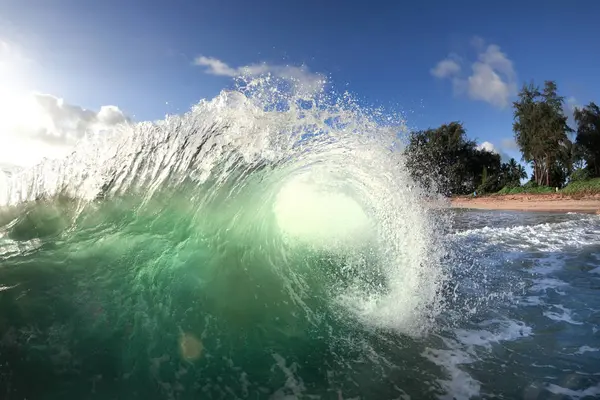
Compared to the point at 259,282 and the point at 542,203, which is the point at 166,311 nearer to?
the point at 259,282

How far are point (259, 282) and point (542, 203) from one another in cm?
3416

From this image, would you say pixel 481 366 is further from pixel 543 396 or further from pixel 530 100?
pixel 530 100

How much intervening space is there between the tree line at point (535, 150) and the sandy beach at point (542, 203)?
6296mm

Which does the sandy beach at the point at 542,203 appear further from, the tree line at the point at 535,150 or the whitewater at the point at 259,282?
the whitewater at the point at 259,282

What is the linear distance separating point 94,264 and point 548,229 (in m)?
16.2

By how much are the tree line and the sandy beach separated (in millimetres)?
6296

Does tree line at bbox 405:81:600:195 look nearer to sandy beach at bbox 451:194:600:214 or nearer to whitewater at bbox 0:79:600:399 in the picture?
sandy beach at bbox 451:194:600:214

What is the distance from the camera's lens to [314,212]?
836 centimetres

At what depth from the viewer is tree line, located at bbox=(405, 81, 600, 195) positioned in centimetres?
4419

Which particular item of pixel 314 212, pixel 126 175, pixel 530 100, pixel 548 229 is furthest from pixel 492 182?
pixel 126 175

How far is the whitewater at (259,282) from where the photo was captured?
11.8 feet

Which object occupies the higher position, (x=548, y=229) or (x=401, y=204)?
(x=401, y=204)

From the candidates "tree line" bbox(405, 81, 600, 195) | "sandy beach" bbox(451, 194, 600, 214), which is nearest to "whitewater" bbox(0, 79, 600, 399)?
"sandy beach" bbox(451, 194, 600, 214)

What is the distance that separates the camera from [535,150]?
45156mm
